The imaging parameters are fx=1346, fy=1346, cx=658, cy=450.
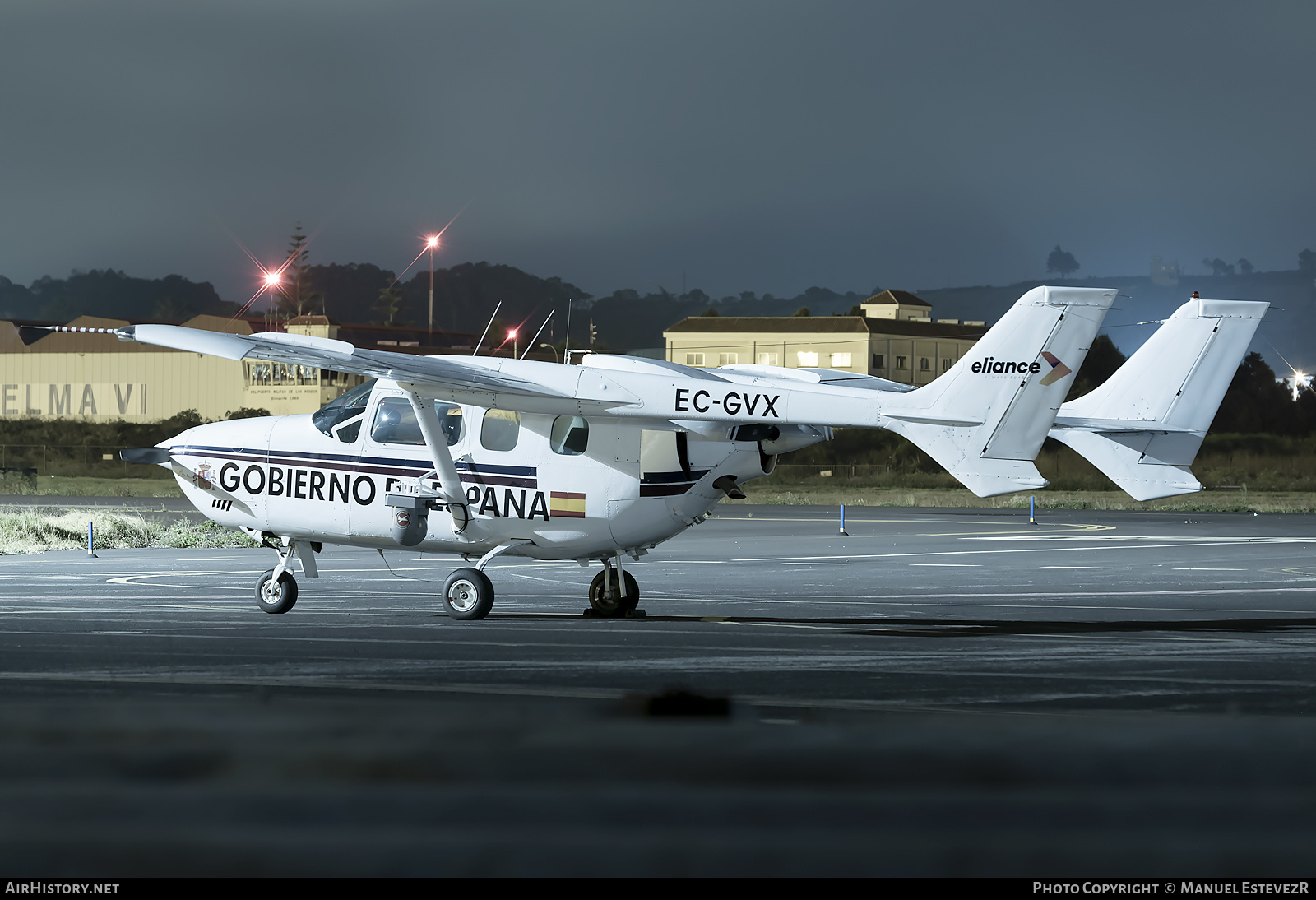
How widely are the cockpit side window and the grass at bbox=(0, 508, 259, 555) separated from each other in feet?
50.5

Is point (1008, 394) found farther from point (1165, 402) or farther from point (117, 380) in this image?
point (117, 380)

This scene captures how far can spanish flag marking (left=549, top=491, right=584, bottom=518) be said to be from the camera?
16.0 metres

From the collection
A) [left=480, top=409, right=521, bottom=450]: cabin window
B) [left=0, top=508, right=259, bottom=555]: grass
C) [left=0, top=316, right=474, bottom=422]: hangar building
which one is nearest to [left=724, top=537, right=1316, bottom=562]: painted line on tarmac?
[left=480, top=409, right=521, bottom=450]: cabin window

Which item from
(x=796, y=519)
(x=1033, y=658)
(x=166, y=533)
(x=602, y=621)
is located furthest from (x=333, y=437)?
(x=796, y=519)

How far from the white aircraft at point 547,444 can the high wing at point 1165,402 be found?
5.63 feet

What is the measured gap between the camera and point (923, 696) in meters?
10.2

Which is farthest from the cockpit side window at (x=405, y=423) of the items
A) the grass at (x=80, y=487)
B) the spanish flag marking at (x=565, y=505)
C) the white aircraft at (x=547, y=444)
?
the grass at (x=80, y=487)

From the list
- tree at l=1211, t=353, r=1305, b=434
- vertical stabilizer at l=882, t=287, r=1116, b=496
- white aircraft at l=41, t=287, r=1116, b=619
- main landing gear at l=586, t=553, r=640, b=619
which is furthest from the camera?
tree at l=1211, t=353, r=1305, b=434

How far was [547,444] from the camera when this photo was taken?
1620 cm

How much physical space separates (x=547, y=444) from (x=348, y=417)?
103 inches

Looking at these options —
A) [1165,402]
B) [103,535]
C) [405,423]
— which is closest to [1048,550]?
[1165,402]

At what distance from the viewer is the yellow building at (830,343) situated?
93500 millimetres

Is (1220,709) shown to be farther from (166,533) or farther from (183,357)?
(183,357)

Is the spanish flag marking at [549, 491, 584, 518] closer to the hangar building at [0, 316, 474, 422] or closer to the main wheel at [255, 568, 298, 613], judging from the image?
the main wheel at [255, 568, 298, 613]
